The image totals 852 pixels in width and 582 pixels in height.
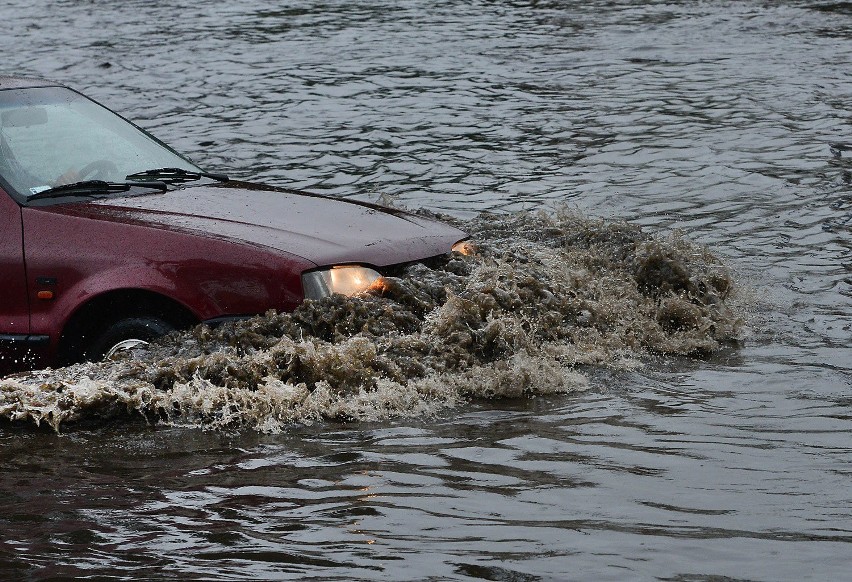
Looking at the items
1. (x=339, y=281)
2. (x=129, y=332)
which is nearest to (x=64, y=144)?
(x=129, y=332)

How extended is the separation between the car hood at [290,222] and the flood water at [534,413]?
0.29m

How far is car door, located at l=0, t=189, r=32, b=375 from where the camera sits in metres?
7.09

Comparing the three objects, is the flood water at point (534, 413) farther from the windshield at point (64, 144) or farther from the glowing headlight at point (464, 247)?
the windshield at point (64, 144)

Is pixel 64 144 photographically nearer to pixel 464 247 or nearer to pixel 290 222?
pixel 290 222

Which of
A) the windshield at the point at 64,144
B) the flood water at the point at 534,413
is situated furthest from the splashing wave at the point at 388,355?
the windshield at the point at 64,144

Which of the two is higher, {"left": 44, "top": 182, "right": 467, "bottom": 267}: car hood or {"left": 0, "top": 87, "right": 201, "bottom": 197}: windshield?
{"left": 0, "top": 87, "right": 201, "bottom": 197}: windshield

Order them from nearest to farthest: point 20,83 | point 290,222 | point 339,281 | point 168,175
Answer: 1. point 339,281
2. point 290,222
3. point 168,175
4. point 20,83

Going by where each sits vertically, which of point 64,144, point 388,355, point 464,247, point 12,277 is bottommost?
point 388,355

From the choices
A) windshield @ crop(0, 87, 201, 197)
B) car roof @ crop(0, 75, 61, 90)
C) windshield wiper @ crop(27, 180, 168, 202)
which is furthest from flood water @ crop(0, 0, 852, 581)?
car roof @ crop(0, 75, 61, 90)

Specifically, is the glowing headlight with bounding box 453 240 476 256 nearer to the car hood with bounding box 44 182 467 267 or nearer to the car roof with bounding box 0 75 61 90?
the car hood with bounding box 44 182 467 267

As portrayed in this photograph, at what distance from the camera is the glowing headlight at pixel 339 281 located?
6836mm

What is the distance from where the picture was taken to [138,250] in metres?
6.88

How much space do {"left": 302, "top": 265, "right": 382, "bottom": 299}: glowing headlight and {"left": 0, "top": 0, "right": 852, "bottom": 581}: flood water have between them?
8.9 inches

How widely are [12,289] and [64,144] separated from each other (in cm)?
111
